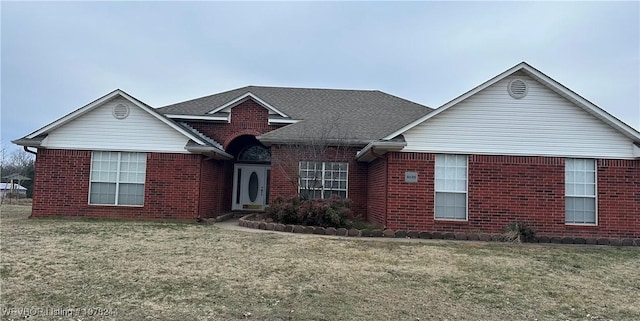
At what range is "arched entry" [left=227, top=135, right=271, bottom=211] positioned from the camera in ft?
68.1

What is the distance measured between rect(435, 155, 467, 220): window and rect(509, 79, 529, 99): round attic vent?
2322mm

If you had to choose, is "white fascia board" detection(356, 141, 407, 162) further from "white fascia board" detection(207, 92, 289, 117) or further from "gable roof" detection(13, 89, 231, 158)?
"white fascia board" detection(207, 92, 289, 117)

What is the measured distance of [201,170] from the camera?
1600 centimetres

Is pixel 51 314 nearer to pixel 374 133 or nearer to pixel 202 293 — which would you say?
pixel 202 293

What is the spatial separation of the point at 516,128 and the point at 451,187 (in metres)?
2.59

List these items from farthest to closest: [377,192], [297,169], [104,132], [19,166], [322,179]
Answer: [19,166] < [322,179] < [297,169] < [104,132] < [377,192]

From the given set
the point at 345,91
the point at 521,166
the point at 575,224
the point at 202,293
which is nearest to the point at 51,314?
the point at 202,293

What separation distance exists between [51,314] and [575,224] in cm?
1320

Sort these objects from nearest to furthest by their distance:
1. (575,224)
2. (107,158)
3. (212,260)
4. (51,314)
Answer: (51,314), (212,260), (575,224), (107,158)

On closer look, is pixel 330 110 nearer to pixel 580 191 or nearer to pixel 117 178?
pixel 117 178

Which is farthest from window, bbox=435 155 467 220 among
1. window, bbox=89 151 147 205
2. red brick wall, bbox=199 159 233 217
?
→ window, bbox=89 151 147 205

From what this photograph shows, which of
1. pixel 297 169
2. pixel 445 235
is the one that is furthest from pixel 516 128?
pixel 297 169

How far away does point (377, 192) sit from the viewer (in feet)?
48.6

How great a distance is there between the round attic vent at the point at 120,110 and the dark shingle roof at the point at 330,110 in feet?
11.6
